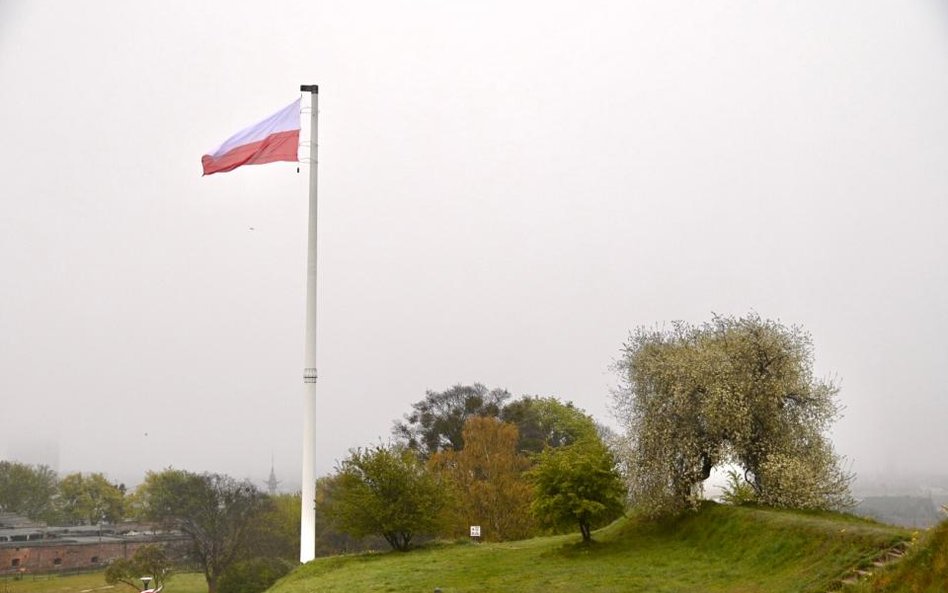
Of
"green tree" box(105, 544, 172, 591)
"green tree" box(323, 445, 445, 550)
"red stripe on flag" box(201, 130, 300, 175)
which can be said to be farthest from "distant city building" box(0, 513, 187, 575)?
"red stripe on flag" box(201, 130, 300, 175)

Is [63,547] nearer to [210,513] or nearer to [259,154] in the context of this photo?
[210,513]

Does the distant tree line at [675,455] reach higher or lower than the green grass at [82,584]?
higher

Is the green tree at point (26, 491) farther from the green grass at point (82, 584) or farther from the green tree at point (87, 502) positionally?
the green grass at point (82, 584)

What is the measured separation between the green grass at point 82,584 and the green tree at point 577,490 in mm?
41158

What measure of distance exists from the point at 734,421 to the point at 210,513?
1988 inches

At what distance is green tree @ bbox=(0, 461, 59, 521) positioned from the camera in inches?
3140

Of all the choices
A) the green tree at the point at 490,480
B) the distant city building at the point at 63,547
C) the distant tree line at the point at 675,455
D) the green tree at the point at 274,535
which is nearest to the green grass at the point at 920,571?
the distant tree line at the point at 675,455

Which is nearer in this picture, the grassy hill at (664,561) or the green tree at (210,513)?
the grassy hill at (664,561)

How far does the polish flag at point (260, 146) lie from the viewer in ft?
88.7

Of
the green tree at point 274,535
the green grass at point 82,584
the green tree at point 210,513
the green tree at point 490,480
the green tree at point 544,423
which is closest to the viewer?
the green tree at point 490,480

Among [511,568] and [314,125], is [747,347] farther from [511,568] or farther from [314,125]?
[314,125]

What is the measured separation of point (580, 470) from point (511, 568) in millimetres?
4905

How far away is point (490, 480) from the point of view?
2143 inches

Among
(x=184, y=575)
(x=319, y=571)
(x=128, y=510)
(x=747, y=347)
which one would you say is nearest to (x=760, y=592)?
(x=747, y=347)
